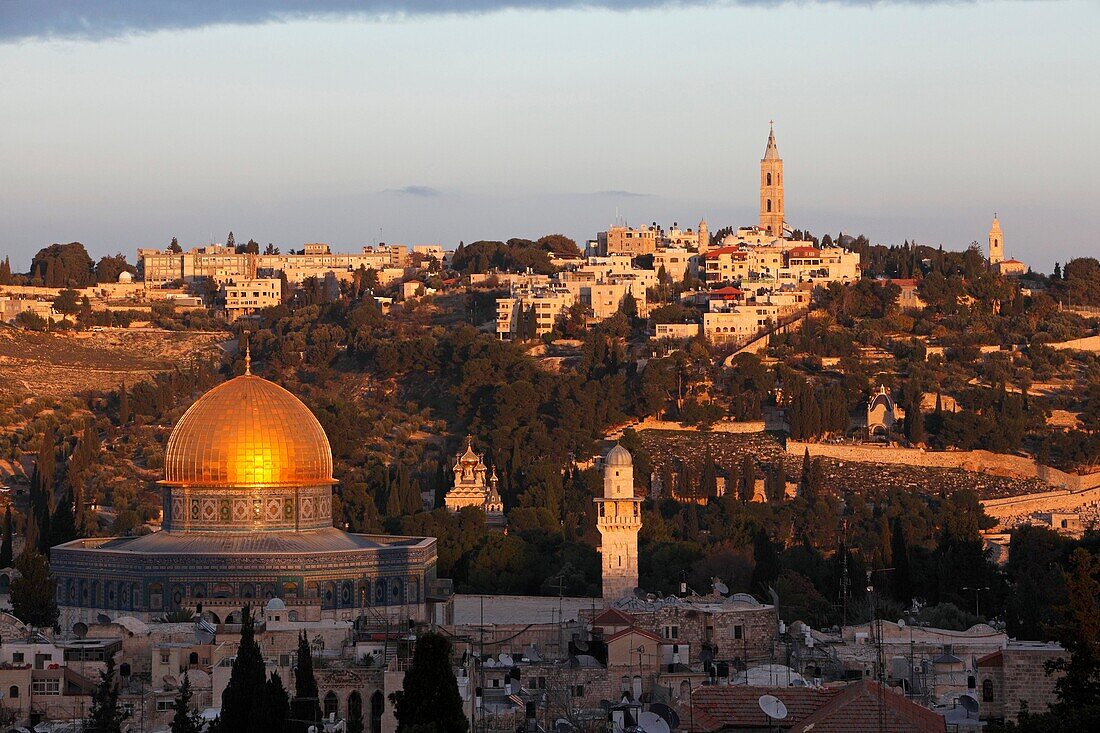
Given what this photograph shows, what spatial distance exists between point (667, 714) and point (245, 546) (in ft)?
57.6

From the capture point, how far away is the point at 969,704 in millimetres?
35531

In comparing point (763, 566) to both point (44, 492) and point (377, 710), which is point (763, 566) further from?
point (44, 492)

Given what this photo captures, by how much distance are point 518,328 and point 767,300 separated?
853cm

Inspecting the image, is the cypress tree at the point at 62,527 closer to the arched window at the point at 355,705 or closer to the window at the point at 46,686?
the window at the point at 46,686

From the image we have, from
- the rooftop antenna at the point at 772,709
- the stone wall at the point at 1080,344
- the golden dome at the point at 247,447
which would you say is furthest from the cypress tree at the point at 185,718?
the stone wall at the point at 1080,344

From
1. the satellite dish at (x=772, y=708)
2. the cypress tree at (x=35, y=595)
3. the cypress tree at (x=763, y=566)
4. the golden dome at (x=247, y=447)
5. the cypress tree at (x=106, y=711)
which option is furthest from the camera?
the cypress tree at (x=763, y=566)

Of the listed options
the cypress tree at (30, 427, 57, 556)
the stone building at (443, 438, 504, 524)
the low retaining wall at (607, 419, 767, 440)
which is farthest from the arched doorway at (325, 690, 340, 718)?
the low retaining wall at (607, 419, 767, 440)

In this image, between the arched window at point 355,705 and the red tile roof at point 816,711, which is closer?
the red tile roof at point 816,711

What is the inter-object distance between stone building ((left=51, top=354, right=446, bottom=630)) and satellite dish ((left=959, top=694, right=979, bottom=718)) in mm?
14959

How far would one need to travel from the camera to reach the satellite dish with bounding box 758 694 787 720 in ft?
106

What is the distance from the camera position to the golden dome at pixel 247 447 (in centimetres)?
5153

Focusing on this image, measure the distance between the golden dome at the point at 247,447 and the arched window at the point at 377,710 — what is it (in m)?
14.9

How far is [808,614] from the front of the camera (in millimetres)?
50688

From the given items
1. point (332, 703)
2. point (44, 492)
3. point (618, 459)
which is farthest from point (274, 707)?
point (44, 492)
